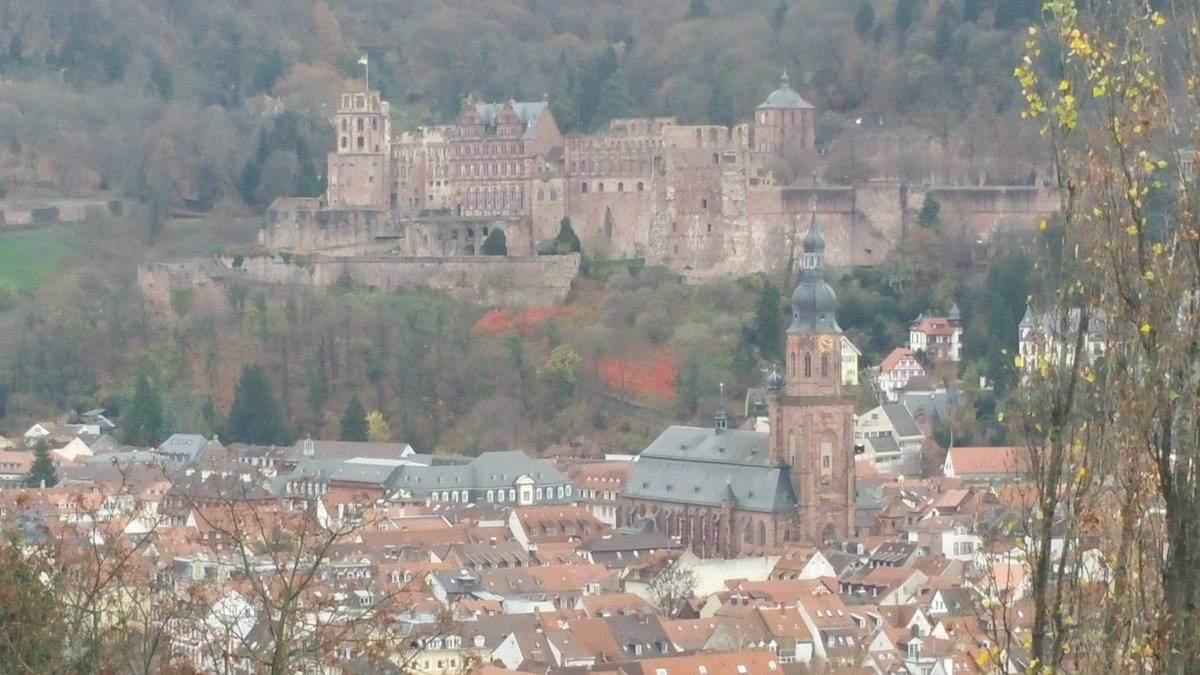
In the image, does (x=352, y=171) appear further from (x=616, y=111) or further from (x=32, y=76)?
(x=32, y=76)

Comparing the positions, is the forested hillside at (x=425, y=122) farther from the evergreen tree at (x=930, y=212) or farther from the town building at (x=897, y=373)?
the town building at (x=897, y=373)

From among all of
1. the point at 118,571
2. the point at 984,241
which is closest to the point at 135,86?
the point at 984,241

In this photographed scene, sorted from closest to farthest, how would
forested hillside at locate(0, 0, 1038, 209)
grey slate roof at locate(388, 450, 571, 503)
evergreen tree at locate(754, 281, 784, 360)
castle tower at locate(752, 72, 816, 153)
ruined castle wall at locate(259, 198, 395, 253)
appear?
grey slate roof at locate(388, 450, 571, 503) → evergreen tree at locate(754, 281, 784, 360) → castle tower at locate(752, 72, 816, 153) → ruined castle wall at locate(259, 198, 395, 253) → forested hillside at locate(0, 0, 1038, 209)

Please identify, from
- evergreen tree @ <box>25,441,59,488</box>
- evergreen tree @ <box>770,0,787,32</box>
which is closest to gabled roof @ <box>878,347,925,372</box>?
evergreen tree @ <box>25,441,59,488</box>

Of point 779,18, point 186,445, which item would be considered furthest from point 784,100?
point 186,445

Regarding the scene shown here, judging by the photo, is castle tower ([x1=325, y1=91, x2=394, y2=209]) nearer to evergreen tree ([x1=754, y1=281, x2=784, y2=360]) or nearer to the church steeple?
evergreen tree ([x1=754, y1=281, x2=784, y2=360])

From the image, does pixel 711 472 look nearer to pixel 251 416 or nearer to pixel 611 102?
pixel 251 416

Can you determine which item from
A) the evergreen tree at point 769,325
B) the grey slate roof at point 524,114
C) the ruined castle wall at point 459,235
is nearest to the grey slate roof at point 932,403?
the evergreen tree at point 769,325
